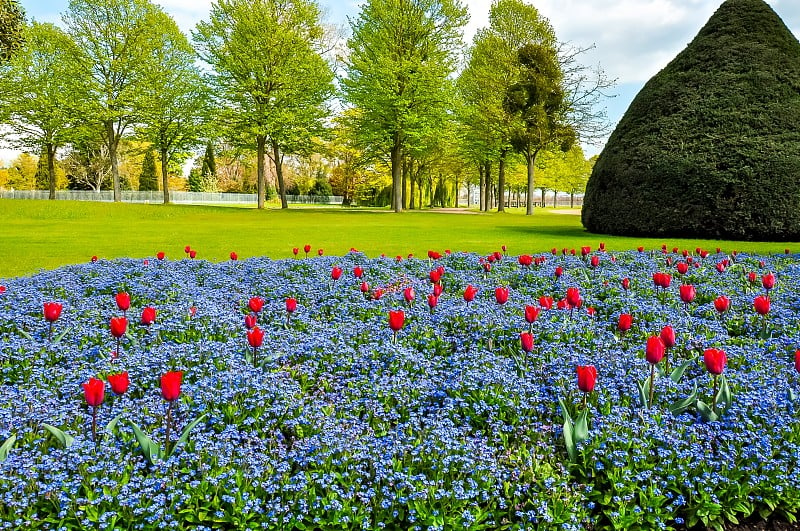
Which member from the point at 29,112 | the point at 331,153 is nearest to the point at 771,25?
the point at 331,153

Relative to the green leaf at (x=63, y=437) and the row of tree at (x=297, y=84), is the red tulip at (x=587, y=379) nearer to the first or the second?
the green leaf at (x=63, y=437)

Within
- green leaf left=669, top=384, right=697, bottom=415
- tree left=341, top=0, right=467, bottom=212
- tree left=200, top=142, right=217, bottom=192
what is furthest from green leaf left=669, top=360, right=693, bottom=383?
tree left=200, top=142, right=217, bottom=192

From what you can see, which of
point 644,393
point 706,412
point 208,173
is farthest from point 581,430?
point 208,173

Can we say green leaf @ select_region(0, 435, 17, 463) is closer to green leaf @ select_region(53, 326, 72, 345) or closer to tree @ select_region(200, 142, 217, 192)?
green leaf @ select_region(53, 326, 72, 345)

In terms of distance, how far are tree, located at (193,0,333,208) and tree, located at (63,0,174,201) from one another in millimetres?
5161

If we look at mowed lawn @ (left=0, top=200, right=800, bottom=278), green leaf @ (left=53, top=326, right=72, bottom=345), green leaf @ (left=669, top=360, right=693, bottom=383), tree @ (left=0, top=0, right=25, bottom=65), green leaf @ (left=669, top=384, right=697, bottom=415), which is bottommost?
green leaf @ (left=669, top=384, right=697, bottom=415)

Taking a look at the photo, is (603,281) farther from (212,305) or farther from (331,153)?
(331,153)

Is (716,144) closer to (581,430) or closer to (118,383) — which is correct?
(581,430)

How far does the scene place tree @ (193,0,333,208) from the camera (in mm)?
38906

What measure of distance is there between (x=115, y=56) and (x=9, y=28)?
1797cm

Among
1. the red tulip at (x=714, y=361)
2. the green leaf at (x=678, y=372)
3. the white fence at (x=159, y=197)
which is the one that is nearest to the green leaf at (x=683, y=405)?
the red tulip at (x=714, y=361)

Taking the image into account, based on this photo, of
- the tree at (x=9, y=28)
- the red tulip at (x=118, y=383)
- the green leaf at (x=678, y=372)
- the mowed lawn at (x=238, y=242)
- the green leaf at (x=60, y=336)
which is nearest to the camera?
the red tulip at (x=118, y=383)

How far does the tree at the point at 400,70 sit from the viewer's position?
3628 centimetres

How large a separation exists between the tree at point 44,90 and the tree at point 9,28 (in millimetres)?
13368
